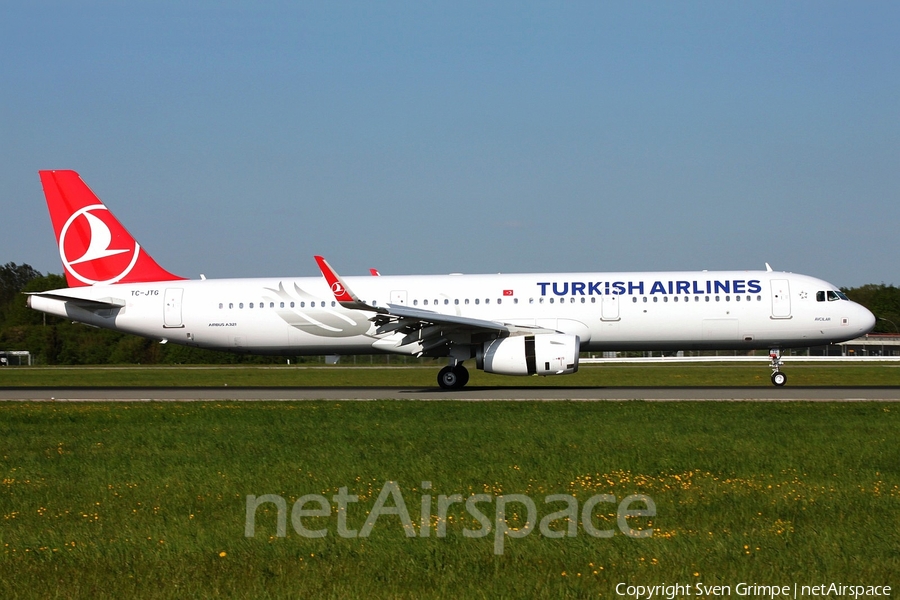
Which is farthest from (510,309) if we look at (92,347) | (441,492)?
(92,347)

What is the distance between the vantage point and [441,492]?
10070 millimetres

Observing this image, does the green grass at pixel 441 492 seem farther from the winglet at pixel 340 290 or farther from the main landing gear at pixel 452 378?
the main landing gear at pixel 452 378

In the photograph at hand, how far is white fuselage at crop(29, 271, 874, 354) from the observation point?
27.1m

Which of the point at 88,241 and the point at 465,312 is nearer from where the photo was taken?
the point at 465,312

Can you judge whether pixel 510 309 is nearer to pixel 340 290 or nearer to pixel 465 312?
pixel 465 312

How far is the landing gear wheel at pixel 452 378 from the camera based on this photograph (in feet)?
91.5

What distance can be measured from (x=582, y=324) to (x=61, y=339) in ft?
189

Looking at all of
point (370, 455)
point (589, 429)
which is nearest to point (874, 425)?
point (589, 429)

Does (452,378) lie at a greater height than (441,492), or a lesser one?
greater

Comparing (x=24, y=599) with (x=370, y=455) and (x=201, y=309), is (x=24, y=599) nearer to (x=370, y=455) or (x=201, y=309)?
(x=370, y=455)

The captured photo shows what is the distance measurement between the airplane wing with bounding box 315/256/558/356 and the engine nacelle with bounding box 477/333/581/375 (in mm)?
730

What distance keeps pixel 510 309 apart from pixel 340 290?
5200 mm

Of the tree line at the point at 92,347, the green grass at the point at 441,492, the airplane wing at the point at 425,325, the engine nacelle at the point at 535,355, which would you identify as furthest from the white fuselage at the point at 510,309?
the tree line at the point at 92,347

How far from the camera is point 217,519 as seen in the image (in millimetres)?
8953
